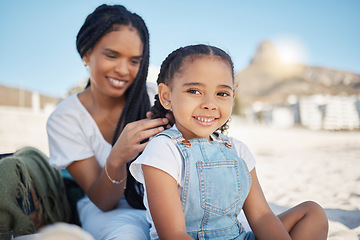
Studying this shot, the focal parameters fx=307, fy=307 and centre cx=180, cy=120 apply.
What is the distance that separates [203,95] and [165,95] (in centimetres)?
27

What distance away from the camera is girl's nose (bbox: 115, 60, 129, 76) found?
2.39m

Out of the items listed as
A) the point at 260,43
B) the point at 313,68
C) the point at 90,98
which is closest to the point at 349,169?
the point at 90,98

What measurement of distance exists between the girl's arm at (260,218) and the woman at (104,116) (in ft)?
2.52

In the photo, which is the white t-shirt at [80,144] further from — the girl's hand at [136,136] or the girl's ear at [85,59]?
the girl's hand at [136,136]

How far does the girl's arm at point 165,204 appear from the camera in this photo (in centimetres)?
140

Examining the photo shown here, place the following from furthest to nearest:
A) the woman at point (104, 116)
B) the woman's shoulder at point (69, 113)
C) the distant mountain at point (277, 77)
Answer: the distant mountain at point (277, 77) < the woman's shoulder at point (69, 113) < the woman at point (104, 116)

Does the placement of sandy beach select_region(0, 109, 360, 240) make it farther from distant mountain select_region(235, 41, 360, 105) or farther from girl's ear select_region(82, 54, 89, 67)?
distant mountain select_region(235, 41, 360, 105)

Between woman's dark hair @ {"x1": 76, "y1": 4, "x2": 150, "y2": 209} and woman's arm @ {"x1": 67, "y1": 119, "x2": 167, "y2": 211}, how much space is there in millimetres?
159

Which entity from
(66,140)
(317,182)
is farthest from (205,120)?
(317,182)

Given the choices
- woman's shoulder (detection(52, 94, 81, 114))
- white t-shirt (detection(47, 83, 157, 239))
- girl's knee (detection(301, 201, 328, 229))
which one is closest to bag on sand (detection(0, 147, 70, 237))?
white t-shirt (detection(47, 83, 157, 239))

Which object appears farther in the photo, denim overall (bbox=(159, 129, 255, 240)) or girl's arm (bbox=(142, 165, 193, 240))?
denim overall (bbox=(159, 129, 255, 240))

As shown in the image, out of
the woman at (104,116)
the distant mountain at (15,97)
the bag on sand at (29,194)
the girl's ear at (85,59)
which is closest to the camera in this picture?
the bag on sand at (29,194)

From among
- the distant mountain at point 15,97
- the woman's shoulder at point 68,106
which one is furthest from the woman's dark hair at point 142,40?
the distant mountain at point 15,97

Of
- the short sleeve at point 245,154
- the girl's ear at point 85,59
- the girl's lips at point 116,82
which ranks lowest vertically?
the short sleeve at point 245,154
